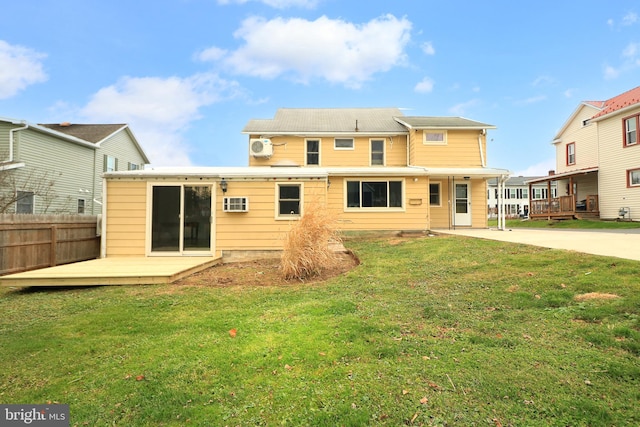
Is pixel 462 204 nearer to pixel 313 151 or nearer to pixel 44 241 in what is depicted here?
pixel 313 151

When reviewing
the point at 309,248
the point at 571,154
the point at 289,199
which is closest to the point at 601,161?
the point at 571,154

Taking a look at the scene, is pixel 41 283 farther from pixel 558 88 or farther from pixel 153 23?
pixel 558 88

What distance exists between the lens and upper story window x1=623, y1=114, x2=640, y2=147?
16484mm

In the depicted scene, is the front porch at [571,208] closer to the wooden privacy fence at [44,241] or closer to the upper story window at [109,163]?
the wooden privacy fence at [44,241]

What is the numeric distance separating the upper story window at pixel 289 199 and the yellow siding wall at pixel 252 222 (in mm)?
190

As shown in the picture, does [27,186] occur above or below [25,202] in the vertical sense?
above

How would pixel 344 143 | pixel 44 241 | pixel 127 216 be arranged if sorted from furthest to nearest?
pixel 344 143 → pixel 127 216 → pixel 44 241

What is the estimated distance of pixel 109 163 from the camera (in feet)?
67.9

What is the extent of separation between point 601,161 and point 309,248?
21152 mm

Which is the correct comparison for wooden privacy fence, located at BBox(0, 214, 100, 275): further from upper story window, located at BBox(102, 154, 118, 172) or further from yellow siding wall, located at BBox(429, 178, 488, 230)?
yellow siding wall, located at BBox(429, 178, 488, 230)

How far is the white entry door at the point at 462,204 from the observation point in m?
14.8

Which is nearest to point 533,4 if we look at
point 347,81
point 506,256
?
point 347,81

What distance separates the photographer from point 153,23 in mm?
11938

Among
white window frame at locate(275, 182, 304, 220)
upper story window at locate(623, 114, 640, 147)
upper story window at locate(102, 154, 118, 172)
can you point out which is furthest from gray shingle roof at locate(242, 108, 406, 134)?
upper story window at locate(623, 114, 640, 147)
